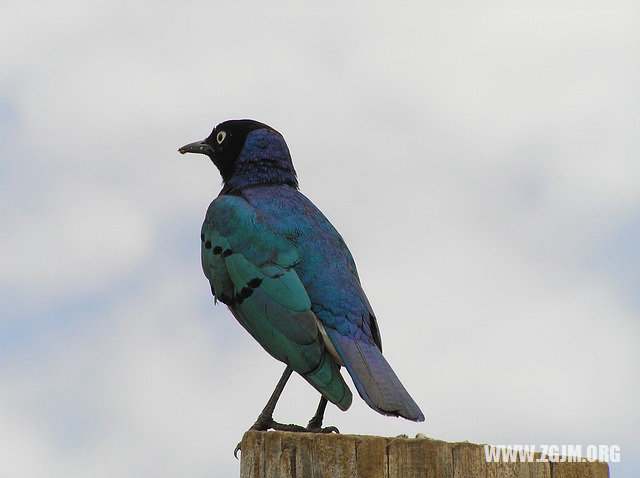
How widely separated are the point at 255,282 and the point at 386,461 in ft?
7.89

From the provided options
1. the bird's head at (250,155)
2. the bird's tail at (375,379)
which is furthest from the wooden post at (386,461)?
the bird's head at (250,155)

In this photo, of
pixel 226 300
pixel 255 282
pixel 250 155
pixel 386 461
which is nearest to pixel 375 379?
pixel 386 461

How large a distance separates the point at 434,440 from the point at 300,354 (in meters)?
1.78

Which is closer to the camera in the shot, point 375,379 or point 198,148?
point 375,379

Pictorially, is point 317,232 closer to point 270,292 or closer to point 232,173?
point 270,292

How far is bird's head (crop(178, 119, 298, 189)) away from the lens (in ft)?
25.7

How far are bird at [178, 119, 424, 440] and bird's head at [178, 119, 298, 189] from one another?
0.04 feet

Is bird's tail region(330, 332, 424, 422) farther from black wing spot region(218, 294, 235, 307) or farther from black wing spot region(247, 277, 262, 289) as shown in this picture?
black wing spot region(218, 294, 235, 307)

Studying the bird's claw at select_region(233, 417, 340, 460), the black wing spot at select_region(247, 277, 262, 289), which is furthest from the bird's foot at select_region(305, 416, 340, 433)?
the black wing spot at select_region(247, 277, 262, 289)

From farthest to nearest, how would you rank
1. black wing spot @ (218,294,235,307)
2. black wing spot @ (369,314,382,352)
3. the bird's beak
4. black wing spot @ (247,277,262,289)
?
the bird's beak, black wing spot @ (218,294,235,307), black wing spot @ (247,277,262,289), black wing spot @ (369,314,382,352)

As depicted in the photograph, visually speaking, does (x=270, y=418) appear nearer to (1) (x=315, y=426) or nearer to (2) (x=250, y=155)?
(1) (x=315, y=426)

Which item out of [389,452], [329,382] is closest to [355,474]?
[389,452]

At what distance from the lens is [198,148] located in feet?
28.5

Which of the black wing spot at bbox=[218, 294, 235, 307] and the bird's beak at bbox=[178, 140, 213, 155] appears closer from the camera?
the black wing spot at bbox=[218, 294, 235, 307]
